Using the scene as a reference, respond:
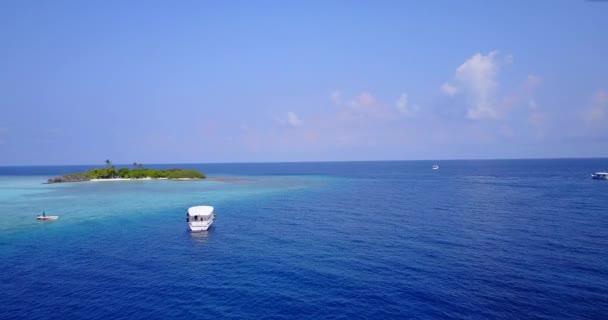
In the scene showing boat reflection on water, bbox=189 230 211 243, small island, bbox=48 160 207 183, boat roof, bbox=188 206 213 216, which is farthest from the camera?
small island, bbox=48 160 207 183

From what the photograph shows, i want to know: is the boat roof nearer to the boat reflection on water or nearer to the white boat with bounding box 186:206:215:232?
the white boat with bounding box 186:206:215:232

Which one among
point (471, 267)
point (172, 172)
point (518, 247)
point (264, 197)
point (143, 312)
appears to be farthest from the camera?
point (172, 172)

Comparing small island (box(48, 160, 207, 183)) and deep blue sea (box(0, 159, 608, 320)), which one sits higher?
small island (box(48, 160, 207, 183))

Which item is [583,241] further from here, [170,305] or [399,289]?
[170,305]

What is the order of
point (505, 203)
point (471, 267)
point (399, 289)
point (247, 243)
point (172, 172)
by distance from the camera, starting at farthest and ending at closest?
point (172, 172) → point (505, 203) → point (247, 243) → point (471, 267) → point (399, 289)

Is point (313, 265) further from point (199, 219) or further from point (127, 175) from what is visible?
point (127, 175)

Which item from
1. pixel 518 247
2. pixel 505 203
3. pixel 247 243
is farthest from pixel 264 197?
pixel 518 247

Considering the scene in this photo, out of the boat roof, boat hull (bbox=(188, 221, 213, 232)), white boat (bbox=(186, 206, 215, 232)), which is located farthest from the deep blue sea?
the boat roof
